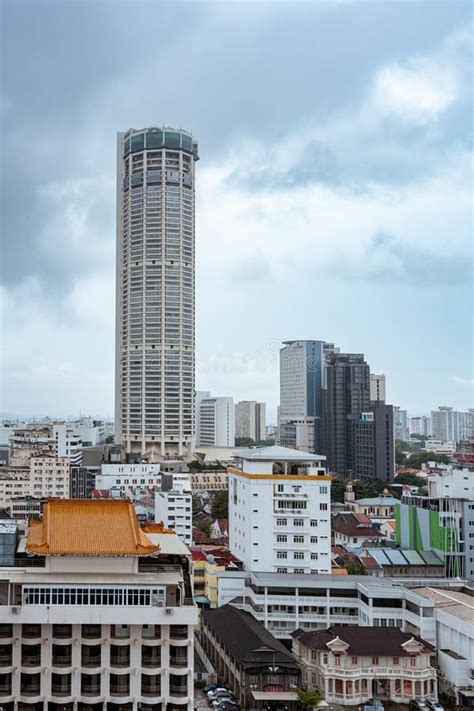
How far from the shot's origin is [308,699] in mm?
9328

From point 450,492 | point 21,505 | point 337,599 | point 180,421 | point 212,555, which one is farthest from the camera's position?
point 180,421

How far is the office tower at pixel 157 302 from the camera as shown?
1405 inches

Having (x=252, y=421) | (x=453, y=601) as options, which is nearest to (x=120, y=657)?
(x=453, y=601)

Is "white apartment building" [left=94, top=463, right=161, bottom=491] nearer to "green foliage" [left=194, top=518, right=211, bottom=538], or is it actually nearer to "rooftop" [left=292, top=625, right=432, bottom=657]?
"green foliage" [left=194, top=518, right=211, bottom=538]

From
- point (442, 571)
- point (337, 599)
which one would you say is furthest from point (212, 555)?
point (442, 571)

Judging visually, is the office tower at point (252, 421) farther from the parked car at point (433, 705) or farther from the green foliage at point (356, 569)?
the parked car at point (433, 705)

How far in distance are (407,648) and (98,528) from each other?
443 cm

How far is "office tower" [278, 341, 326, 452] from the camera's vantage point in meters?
41.7

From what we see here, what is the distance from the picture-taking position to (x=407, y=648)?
10.0 metres

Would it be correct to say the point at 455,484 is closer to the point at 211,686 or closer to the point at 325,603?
the point at 325,603

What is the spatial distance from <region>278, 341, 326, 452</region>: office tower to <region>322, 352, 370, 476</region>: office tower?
3042 millimetres

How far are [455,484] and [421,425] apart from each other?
56.8 meters

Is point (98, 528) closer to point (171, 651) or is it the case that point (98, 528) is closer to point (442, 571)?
point (171, 651)

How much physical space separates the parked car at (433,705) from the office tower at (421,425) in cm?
6392
